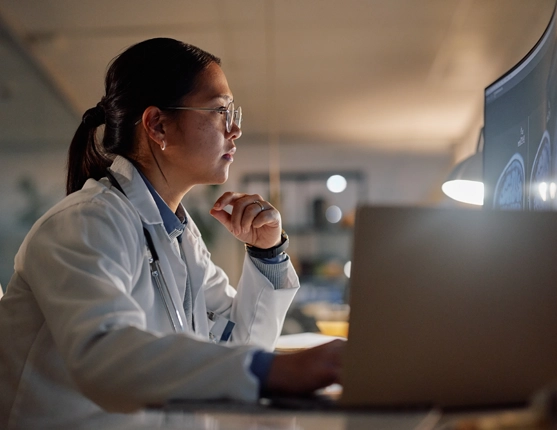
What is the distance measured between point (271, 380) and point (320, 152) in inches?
240

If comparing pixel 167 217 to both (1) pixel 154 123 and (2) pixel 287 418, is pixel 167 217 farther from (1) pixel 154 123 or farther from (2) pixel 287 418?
(2) pixel 287 418

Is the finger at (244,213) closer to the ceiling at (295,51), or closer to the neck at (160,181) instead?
the neck at (160,181)

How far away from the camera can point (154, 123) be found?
1.28 meters

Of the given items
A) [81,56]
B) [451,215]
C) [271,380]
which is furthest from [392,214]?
[81,56]

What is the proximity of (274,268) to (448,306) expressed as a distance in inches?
33.9

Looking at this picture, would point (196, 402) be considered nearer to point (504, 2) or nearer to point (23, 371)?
point (23, 371)

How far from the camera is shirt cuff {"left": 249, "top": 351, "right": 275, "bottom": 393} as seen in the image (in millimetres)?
705

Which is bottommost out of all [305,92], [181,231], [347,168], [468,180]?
[181,231]

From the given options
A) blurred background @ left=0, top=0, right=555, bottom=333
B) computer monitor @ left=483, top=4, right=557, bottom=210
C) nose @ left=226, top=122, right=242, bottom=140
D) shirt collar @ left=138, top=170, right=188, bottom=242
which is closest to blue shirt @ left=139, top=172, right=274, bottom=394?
shirt collar @ left=138, top=170, right=188, bottom=242

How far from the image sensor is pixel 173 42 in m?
1.31

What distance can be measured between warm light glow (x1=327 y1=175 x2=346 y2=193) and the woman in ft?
17.0

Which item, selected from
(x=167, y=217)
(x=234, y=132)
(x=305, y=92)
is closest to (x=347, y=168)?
(x=305, y=92)

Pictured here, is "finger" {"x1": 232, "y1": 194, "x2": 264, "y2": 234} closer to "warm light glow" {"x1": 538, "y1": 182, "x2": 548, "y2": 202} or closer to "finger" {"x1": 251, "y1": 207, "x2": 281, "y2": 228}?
"finger" {"x1": 251, "y1": 207, "x2": 281, "y2": 228}

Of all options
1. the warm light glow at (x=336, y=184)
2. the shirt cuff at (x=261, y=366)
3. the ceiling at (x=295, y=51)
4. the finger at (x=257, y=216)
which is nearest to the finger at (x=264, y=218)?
the finger at (x=257, y=216)
